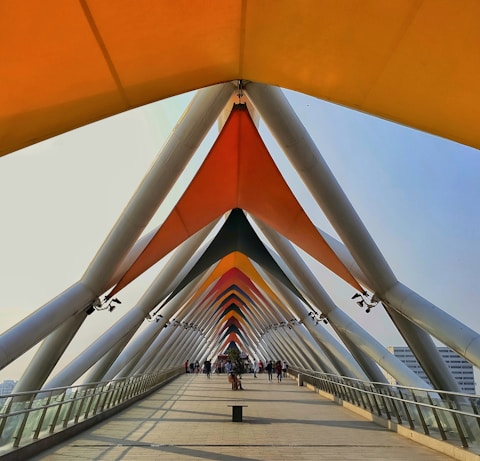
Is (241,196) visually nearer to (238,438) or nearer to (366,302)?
(366,302)

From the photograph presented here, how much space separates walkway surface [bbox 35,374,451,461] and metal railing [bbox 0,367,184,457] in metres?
0.38

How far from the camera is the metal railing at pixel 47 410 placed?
745 centimetres

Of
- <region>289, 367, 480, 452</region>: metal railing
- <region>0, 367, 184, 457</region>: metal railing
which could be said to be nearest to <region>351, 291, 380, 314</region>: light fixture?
<region>289, 367, 480, 452</region>: metal railing

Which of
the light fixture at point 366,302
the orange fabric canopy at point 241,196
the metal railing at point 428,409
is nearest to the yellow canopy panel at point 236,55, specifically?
the metal railing at point 428,409

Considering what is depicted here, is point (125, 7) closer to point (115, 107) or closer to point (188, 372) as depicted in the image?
point (115, 107)

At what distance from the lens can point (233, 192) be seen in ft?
45.0

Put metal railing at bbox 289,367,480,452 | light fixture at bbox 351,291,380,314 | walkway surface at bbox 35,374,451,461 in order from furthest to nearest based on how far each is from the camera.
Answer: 1. light fixture at bbox 351,291,380,314
2. walkway surface at bbox 35,374,451,461
3. metal railing at bbox 289,367,480,452

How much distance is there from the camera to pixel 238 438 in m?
9.98

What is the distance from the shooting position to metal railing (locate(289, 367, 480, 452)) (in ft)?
25.8

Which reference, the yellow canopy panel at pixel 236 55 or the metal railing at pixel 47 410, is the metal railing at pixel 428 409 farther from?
the metal railing at pixel 47 410

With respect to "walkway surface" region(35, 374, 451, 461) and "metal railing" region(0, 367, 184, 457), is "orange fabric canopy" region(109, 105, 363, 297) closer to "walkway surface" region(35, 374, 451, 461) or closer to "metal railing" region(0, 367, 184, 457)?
"metal railing" region(0, 367, 184, 457)

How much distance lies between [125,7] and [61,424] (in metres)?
8.36

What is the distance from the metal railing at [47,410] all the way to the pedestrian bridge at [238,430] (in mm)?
17

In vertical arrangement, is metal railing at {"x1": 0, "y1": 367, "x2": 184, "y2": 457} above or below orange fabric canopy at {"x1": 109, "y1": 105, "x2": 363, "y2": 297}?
below
